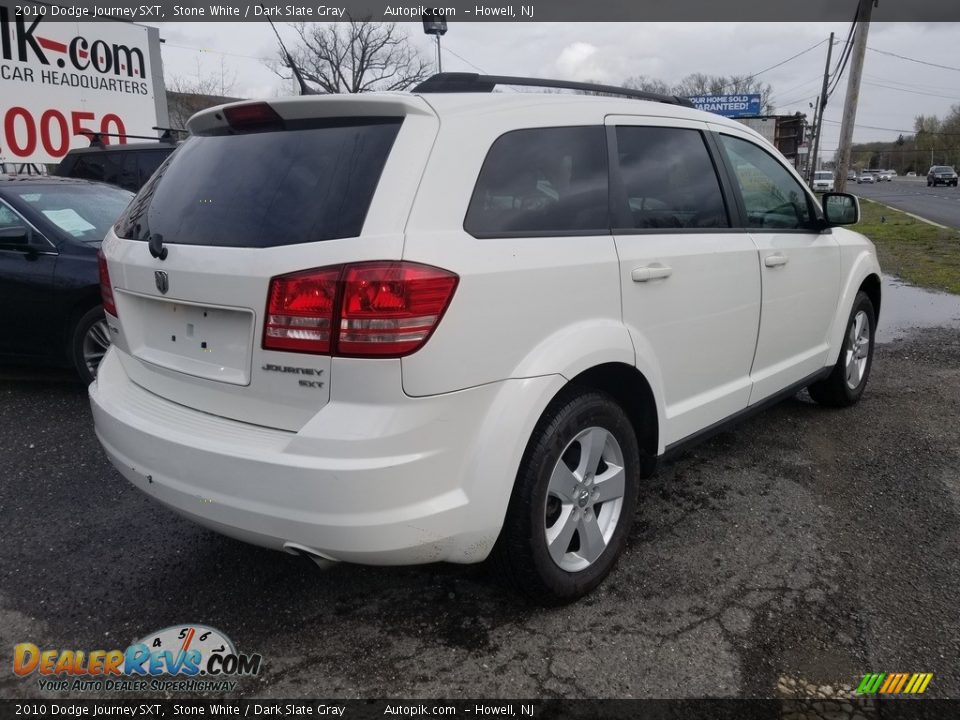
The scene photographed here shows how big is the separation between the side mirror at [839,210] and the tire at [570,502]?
2.21m

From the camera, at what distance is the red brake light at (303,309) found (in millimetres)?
2135

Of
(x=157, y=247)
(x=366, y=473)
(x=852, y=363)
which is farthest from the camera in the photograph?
(x=852, y=363)

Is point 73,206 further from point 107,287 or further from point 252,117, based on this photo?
point 252,117

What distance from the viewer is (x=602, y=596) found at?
2842 mm

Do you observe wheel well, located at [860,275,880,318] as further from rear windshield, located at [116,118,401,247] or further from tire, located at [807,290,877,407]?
rear windshield, located at [116,118,401,247]

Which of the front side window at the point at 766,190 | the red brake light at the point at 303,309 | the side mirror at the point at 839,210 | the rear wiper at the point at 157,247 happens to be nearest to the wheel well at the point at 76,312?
the rear wiper at the point at 157,247

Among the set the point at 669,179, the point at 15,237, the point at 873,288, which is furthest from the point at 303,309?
the point at 873,288

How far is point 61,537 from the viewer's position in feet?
11.0

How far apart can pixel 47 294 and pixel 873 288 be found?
224 inches

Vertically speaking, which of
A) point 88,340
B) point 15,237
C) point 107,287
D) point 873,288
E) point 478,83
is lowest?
point 88,340

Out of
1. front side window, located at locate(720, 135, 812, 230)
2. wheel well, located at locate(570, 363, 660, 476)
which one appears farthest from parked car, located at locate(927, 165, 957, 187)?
wheel well, located at locate(570, 363, 660, 476)

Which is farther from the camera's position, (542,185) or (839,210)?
(839,210)

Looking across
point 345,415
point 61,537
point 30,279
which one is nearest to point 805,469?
point 345,415

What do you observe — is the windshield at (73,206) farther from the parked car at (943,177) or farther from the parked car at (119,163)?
the parked car at (943,177)
